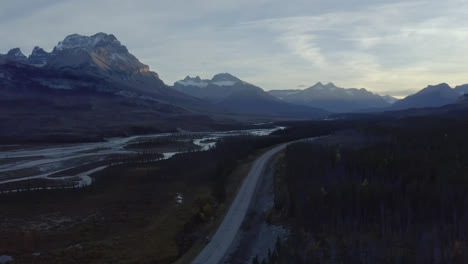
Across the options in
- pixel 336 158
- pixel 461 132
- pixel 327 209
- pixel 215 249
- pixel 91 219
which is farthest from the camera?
pixel 461 132

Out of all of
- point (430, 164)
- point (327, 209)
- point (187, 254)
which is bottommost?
point (187, 254)

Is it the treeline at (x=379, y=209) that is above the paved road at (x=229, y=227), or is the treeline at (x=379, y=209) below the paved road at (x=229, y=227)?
above

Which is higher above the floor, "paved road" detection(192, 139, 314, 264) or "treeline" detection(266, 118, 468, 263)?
"treeline" detection(266, 118, 468, 263)

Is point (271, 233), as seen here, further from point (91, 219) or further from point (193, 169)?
point (193, 169)

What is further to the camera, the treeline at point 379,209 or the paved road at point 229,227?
the paved road at point 229,227

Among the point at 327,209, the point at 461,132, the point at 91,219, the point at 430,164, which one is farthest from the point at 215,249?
the point at 461,132

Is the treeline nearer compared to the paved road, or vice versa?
the treeline
